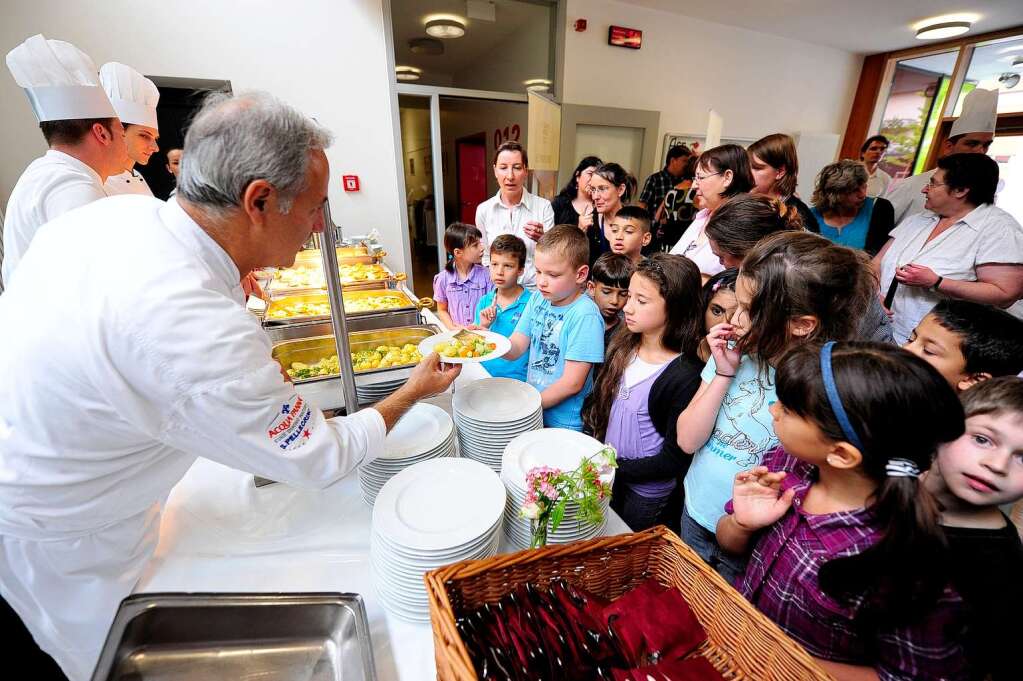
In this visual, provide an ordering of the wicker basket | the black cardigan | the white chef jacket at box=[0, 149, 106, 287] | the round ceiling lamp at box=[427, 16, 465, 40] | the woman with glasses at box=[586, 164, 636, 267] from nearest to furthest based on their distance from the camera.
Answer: the wicker basket < the black cardigan < the white chef jacket at box=[0, 149, 106, 287] < the woman with glasses at box=[586, 164, 636, 267] < the round ceiling lamp at box=[427, 16, 465, 40]

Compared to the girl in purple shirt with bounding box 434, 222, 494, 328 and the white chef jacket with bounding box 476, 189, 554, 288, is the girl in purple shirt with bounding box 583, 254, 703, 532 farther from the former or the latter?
the white chef jacket with bounding box 476, 189, 554, 288

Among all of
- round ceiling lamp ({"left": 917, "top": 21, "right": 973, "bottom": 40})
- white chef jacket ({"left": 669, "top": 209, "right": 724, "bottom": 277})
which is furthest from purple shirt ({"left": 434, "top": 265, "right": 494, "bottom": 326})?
round ceiling lamp ({"left": 917, "top": 21, "right": 973, "bottom": 40})

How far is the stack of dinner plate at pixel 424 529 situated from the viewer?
788mm

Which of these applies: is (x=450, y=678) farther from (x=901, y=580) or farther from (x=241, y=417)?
(x=901, y=580)

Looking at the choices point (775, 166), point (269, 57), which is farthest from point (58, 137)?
point (775, 166)

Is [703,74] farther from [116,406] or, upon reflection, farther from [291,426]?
[116,406]

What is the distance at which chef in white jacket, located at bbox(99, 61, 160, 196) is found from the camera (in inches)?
90.7

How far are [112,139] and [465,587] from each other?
261cm

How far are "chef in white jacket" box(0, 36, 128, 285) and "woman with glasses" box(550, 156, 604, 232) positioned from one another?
8.16 feet

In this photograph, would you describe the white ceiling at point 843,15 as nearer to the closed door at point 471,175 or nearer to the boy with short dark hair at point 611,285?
the closed door at point 471,175

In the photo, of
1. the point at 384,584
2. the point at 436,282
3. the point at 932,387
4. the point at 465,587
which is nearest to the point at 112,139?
the point at 436,282

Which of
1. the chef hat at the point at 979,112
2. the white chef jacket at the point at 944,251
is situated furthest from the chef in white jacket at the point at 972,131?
the white chef jacket at the point at 944,251

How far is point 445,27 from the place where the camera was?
458 cm

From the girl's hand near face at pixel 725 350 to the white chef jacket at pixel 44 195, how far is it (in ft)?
7.98
